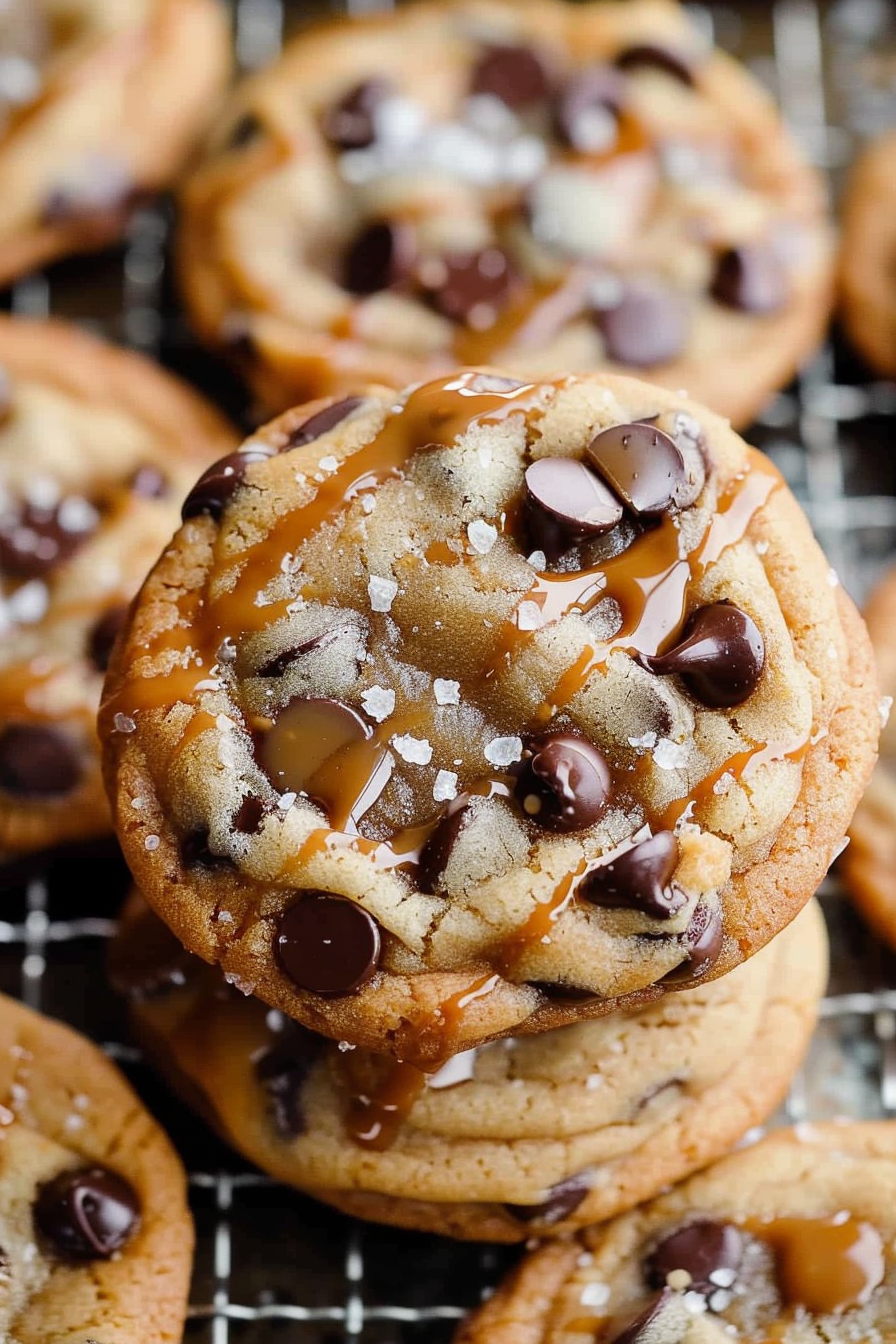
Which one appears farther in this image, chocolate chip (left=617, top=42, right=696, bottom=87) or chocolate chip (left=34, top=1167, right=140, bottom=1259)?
chocolate chip (left=617, top=42, right=696, bottom=87)

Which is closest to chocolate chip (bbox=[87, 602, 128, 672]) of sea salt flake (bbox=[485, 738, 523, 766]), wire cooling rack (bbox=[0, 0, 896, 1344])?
wire cooling rack (bbox=[0, 0, 896, 1344])

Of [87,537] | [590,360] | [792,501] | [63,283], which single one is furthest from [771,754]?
[63,283]

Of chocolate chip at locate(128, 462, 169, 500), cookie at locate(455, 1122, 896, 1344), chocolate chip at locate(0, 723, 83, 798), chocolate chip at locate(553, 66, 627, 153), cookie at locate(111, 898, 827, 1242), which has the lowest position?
cookie at locate(455, 1122, 896, 1344)

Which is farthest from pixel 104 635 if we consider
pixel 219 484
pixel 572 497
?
pixel 572 497

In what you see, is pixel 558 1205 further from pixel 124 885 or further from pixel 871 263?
pixel 871 263

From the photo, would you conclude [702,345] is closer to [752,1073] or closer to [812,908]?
[812,908]

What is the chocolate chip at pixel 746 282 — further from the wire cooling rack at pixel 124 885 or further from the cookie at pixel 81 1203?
the cookie at pixel 81 1203

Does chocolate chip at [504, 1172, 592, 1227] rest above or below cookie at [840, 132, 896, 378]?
below

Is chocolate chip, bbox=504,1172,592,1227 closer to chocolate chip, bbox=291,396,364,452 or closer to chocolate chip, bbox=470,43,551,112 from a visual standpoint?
chocolate chip, bbox=291,396,364,452
